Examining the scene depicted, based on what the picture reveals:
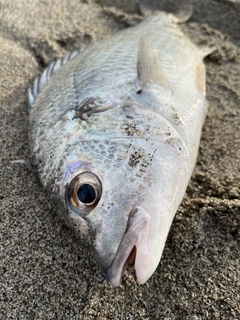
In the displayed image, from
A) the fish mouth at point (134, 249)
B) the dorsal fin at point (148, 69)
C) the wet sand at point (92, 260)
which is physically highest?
the dorsal fin at point (148, 69)

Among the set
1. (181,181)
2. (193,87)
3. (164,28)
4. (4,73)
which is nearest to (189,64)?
(193,87)

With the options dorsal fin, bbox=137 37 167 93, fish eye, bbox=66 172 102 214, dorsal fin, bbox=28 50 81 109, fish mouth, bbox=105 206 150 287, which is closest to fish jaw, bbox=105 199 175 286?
fish mouth, bbox=105 206 150 287

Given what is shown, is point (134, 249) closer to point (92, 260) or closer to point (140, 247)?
point (140, 247)

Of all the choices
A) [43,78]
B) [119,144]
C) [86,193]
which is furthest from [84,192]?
[43,78]

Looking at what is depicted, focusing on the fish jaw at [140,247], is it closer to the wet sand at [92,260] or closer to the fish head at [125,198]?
A: the fish head at [125,198]

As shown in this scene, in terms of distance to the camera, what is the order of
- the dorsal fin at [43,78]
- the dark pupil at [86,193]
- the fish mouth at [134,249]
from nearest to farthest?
1. the fish mouth at [134,249]
2. the dark pupil at [86,193]
3. the dorsal fin at [43,78]

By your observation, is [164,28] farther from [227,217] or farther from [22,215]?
[22,215]

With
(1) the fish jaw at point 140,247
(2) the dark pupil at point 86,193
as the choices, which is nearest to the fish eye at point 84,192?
(2) the dark pupil at point 86,193
